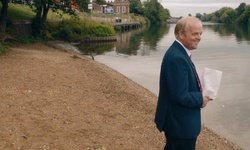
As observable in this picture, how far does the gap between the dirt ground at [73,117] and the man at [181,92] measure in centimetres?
236

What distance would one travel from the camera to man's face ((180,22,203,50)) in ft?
10.6

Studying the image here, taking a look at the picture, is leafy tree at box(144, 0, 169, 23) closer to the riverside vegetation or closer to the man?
the riverside vegetation

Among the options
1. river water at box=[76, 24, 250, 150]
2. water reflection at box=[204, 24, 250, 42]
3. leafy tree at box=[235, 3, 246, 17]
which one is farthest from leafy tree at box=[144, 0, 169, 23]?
river water at box=[76, 24, 250, 150]

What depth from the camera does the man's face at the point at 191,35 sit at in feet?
10.6

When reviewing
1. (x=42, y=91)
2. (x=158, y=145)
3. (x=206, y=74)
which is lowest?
(x=158, y=145)

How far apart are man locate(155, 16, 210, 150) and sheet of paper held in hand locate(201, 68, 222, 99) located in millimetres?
60

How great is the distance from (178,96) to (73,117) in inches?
172

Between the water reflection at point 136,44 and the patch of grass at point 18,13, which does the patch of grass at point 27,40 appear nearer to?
the patch of grass at point 18,13

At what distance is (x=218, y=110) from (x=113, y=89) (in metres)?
4.24

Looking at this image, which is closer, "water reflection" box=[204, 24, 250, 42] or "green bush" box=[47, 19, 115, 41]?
"green bush" box=[47, 19, 115, 41]

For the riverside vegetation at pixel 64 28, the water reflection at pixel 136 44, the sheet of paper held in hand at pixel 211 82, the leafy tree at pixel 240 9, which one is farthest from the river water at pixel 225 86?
the leafy tree at pixel 240 9

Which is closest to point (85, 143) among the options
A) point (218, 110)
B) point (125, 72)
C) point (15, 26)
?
point (218, 110)

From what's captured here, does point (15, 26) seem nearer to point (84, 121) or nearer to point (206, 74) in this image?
point (84, 121)

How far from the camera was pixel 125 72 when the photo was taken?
20062 millimetres
